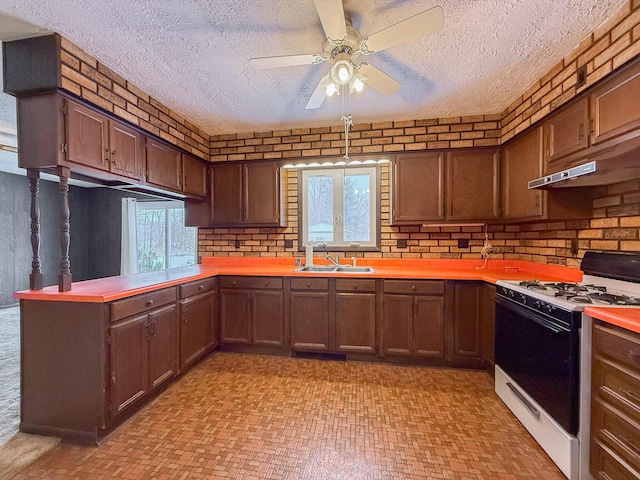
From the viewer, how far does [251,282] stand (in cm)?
295

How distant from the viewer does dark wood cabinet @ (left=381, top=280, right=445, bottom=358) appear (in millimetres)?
2650

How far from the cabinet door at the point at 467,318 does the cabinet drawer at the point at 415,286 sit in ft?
0.51

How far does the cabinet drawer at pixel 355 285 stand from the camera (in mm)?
2756

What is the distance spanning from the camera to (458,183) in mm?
2926

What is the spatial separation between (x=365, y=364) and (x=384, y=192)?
5.98 feet

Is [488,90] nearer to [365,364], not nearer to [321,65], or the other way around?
[321,65]

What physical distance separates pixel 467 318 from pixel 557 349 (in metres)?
1.04

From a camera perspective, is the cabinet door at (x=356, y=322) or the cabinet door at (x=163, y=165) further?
the cabinet door at (x=356, y=322)

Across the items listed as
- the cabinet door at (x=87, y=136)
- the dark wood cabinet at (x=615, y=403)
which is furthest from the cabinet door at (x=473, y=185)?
the cabinet door at (x=87, y=136)

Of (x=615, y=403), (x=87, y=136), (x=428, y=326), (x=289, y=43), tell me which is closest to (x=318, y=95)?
(x=289, y=43)

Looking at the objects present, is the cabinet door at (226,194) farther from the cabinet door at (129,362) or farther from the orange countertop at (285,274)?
the cabinet door at (129,362)

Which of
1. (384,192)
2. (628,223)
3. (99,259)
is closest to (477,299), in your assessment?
(628,223)

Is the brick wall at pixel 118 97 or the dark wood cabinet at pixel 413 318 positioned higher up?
the brick wall at pixel 118 97

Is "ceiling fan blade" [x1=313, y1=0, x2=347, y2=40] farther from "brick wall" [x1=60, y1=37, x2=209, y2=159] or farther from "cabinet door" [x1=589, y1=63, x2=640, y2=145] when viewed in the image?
"brick wall" [x1=60, y1=37, x2=209, y2=159]
